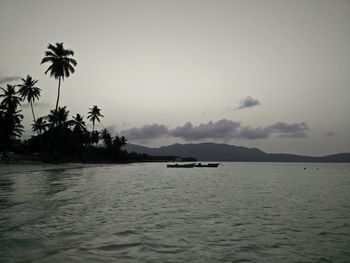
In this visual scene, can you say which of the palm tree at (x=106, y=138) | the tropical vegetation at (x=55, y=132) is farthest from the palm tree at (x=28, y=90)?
the palm tree at (x=106, y=138)

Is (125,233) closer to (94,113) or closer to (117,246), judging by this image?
(117,246)

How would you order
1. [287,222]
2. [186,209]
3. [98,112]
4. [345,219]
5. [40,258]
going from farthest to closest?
1. [98,112]
2. [186,209]
3. [345,219]
4. [287,222]
5. [40,258]

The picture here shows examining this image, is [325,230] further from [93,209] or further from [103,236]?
[93,209]

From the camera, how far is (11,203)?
46.2 ft

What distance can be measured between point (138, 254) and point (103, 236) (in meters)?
2.03

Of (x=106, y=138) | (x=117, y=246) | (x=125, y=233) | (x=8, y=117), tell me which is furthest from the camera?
A: (x=106, y=138)

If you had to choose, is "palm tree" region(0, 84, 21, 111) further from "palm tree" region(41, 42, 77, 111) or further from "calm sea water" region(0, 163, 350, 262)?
"calm sea water" region(0, 163, 350, 262)

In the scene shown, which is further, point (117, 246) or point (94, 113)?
point (94, 113)

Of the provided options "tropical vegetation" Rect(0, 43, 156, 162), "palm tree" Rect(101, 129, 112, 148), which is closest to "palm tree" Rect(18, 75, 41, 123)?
"tropical vegetation" Rect(0, 43, 156, 162)

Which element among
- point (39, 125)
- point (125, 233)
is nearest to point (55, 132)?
point (39, 125)

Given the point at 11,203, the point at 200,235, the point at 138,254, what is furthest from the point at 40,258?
the point at 11,203

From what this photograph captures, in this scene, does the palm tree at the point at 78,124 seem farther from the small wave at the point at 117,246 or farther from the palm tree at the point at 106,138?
the small wave at the point at 117,246

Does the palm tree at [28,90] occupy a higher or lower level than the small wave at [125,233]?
higher

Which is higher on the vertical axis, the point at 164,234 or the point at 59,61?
the point at 59,61
